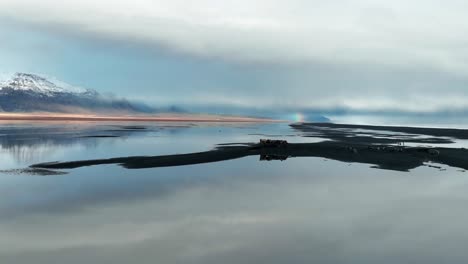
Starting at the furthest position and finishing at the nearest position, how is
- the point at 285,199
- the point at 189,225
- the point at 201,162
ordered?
the point at 201,162
the point at 285,199
the point at 189,225

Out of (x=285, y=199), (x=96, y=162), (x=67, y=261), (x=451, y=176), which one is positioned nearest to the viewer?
(x=67, y=261)

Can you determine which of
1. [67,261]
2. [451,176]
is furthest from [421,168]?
[67,261]

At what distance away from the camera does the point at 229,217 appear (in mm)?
16656

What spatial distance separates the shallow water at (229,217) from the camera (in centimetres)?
1233

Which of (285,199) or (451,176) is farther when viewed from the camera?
(451,176)

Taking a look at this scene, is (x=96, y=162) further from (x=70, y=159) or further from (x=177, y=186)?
(x=177, y=186)

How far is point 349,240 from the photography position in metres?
13.8

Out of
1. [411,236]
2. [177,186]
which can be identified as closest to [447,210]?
[411,236]

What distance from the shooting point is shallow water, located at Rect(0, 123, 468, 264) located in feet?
40.4

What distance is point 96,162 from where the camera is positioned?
33.0 meters

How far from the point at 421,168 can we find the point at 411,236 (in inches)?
830

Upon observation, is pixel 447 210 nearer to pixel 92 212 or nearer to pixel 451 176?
pixel 451 176

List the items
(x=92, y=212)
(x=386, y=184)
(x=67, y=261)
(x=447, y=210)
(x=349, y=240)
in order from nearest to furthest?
(x=67, y=261), (x=349, y=240), (x=92, y=212), (x=447, y=210), (x=386, y=184)

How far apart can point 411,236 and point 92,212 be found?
12906mm
